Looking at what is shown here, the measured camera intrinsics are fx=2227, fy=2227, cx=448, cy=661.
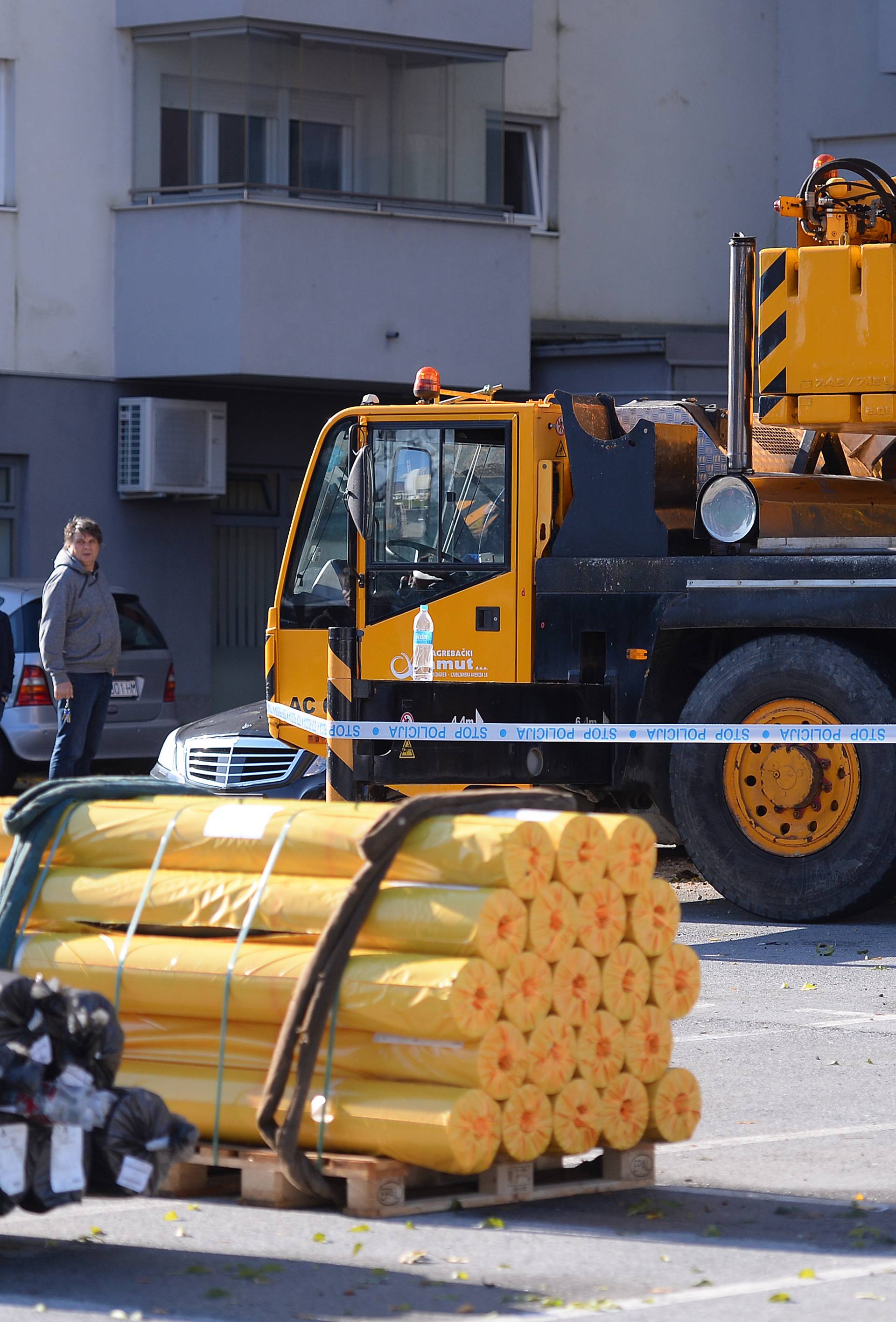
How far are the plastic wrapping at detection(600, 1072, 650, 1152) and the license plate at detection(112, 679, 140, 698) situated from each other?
471 inches

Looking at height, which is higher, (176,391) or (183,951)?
(176,391)

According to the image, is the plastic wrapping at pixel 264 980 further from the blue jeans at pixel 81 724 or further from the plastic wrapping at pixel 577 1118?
the blue jeans at pixel 81 724

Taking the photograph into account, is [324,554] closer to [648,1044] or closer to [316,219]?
[648,1044]

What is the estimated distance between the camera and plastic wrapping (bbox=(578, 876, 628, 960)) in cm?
609

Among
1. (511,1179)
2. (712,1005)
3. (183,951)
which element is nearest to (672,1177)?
(511,1179)

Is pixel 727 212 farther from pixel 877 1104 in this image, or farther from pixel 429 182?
pixel 877 1104

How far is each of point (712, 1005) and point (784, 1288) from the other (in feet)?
13.3

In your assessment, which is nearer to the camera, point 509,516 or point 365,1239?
point 365,1239

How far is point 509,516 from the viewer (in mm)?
11977

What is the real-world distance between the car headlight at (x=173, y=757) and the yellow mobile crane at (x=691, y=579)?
1392 millimetres

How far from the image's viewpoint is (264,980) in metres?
6.09

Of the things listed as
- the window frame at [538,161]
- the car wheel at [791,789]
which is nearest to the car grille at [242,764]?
the car wheel at [791,789]

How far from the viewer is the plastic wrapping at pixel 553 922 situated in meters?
5.92

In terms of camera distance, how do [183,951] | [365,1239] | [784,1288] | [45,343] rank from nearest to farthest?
[784,1288] < [365,1239] < [183,951] < [45,343]
